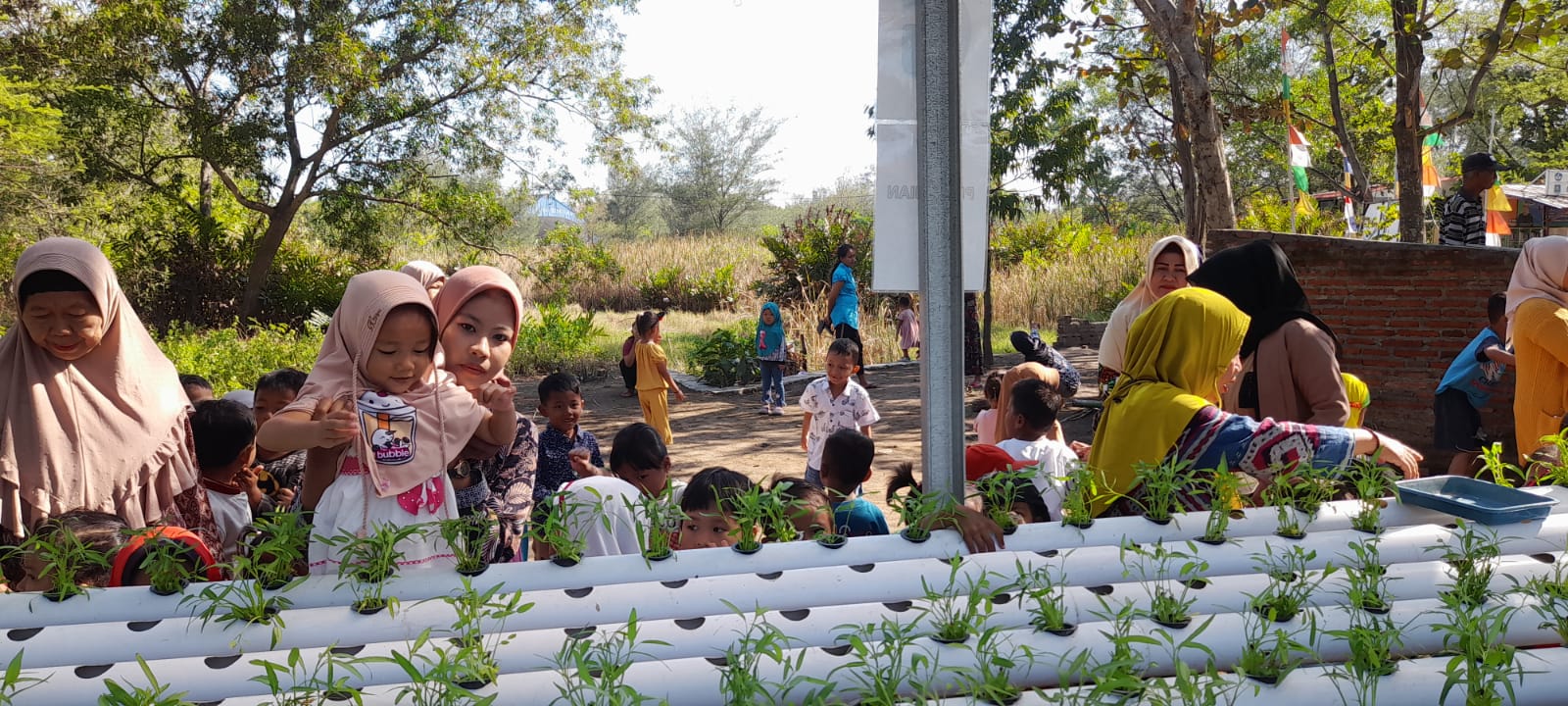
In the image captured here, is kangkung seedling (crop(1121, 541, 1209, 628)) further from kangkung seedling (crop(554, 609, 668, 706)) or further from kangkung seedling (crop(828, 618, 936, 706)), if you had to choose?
kangkung seedling (crop(554, 609, 668, 706))

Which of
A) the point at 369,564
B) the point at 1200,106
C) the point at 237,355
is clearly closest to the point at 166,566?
the point at 369,564

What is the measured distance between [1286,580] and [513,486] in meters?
2.02

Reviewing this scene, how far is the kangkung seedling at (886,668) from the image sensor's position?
1498mm

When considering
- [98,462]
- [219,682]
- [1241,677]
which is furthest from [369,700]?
[98,462]

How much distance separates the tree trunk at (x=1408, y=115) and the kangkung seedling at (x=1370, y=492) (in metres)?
7.85

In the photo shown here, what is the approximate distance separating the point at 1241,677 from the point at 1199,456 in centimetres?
110

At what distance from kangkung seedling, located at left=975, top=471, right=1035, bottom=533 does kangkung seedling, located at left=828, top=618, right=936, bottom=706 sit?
496 mm

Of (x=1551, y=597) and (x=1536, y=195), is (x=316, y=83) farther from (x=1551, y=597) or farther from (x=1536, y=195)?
(x=1536, y=195)

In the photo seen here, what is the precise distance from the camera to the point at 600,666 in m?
1.54

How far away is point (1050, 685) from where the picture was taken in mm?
1611

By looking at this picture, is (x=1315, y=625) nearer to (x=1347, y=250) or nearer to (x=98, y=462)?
(x=98, y=462)

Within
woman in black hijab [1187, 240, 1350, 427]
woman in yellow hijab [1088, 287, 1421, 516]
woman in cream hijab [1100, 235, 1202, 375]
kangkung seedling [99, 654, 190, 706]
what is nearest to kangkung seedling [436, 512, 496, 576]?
kangkung seedling [99, 654, 190, 706]

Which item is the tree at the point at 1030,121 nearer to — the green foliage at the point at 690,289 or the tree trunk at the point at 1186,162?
the tree trunk at the point at 1186,162

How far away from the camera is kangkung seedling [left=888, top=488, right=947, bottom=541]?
202cm
